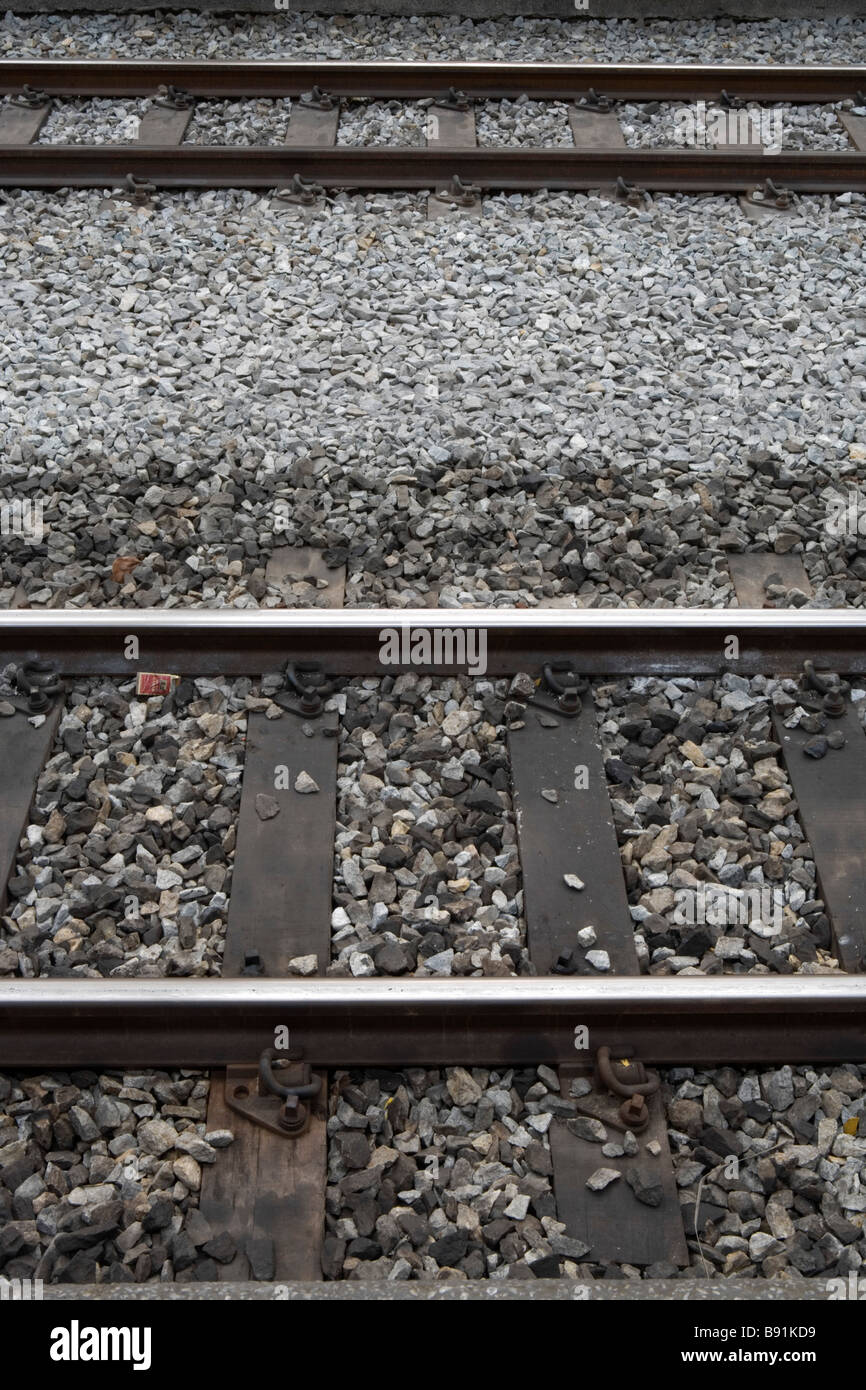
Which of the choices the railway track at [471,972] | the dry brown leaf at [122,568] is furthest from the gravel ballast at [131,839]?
the dry brown leaf at [122,568]

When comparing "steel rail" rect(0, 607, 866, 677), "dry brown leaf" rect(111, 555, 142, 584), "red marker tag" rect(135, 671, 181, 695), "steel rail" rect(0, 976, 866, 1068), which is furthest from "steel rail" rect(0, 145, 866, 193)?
"steel rail" rect(0, 976, 866, 1068)

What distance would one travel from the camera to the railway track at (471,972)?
2.82 m

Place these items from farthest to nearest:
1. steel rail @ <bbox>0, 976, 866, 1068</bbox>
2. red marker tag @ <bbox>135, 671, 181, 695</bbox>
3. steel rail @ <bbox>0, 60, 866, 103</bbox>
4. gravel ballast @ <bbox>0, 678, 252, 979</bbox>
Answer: steel rail @ <bbox>0, 60, 866, 103</bbox> → red marker tag @ <bbox>135, 671, 181, 695</bbox> → gravel ballast @ <bbox>0, 678, 252, 979</bbox> → steel rail @ <bbox>0, 976, 866, 1068</bbox>

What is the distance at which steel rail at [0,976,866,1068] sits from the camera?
119 inches

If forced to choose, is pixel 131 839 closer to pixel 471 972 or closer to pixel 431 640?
pixel 471 972

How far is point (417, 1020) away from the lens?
3.08 meters

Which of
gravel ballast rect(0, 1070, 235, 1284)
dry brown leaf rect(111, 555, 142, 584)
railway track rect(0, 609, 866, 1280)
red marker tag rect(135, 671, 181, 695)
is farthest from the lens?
dry brown leaf rect(111, 555, 142, 584)

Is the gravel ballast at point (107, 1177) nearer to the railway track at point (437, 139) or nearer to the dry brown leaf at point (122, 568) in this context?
the dry brown leaf at point (122, 568)

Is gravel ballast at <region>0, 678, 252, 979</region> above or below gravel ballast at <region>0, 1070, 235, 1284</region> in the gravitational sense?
above

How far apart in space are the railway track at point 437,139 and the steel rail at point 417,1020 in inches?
190

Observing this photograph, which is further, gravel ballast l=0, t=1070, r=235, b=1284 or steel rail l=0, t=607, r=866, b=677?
steel rail l=0, t=607, r=866, b=677

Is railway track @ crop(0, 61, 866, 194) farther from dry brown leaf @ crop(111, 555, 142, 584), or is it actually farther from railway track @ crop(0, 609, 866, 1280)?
railway track @ crop(0, 609, 866, 1280)

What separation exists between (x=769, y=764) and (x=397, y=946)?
4.45 feet

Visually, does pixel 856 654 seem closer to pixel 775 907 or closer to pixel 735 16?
pixel 775 907
